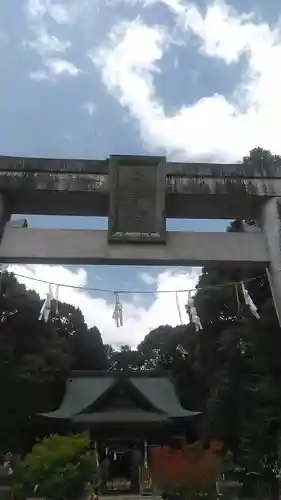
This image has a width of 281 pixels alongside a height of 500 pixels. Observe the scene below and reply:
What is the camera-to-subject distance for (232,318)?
814 inches

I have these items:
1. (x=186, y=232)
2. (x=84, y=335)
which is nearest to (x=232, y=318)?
(x=186, y=232)

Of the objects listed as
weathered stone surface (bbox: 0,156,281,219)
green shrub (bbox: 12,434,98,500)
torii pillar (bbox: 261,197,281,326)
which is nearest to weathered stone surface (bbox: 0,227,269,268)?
torii pillar (bbox: 261,197,281,326)

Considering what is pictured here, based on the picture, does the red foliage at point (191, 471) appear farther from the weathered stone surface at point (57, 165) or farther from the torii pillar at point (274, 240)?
the weathered stone surface at point (57, 165)

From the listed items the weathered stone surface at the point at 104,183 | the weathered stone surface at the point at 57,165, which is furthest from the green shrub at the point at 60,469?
the weathered stone surface at the point at 57,165

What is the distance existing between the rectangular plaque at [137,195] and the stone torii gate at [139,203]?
0.02 metres

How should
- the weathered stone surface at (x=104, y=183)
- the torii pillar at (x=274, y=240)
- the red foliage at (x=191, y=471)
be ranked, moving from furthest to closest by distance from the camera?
the weathered stone surface at (x=104, y=183), the red foliage at (x=191, y=471), the torii pillar at (x=274, y=240)

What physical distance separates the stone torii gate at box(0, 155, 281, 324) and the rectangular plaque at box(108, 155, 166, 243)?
0.02 meters

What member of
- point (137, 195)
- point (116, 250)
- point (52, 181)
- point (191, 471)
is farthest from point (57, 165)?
point (191, 471)

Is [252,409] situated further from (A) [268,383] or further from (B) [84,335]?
(B) [84,335]

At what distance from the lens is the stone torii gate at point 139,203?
9.80m

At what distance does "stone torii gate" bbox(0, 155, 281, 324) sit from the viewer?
32.1 feet

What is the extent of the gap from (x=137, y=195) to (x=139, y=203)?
154 millimetres

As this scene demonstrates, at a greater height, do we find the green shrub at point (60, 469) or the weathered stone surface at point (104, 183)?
the weathered stone surface at point (104, 183)

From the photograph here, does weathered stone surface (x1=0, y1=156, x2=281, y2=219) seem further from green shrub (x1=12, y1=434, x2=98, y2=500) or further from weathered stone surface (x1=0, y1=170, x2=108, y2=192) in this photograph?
green shrub (x1=12, y1=434, x2=98, y2=500)
